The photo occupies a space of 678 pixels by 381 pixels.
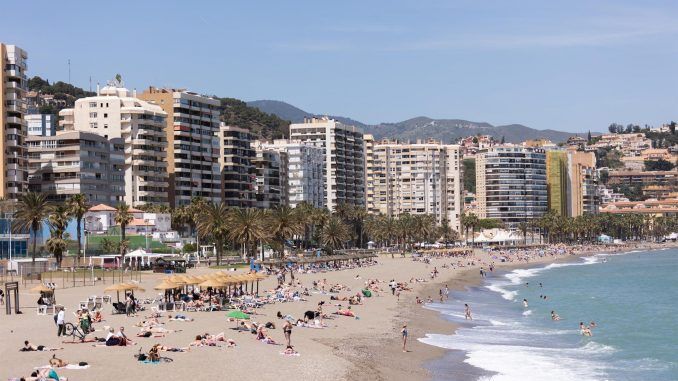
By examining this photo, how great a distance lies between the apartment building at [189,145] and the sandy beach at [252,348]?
80.7 metres

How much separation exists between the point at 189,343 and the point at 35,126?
334 ft

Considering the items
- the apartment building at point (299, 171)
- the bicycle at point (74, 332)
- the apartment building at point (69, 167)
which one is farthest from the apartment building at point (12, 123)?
the apartment building at point (299, 171)

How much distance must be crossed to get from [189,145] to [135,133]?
44.8ft

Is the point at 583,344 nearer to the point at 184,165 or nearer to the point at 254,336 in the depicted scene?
the point at 254,336

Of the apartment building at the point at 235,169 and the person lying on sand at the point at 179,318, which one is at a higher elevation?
the apartment building at the point at 235,169

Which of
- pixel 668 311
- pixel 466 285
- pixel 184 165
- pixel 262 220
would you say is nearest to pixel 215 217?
pixel 262 220

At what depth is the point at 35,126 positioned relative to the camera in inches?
5123

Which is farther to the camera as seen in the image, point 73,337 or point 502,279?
point 502,279

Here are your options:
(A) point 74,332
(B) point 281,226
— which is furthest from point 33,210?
(A) point 74,332

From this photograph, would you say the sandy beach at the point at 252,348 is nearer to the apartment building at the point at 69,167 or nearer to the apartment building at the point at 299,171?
the apartment building at the point at 69,167

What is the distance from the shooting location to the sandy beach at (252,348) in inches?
1146

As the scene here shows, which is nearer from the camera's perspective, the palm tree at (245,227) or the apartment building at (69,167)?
the palm tree at (245,227)

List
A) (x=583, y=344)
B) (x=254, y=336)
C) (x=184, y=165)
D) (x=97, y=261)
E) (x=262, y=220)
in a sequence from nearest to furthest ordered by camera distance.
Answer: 1. (x=254, y=336)
2. (x=583, y=344)
3. (x=97, y=261)
4. (x=262, y=220)
5. (x=184, y=165)

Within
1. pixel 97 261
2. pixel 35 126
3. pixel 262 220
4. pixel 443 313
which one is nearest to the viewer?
pixel 443 313
